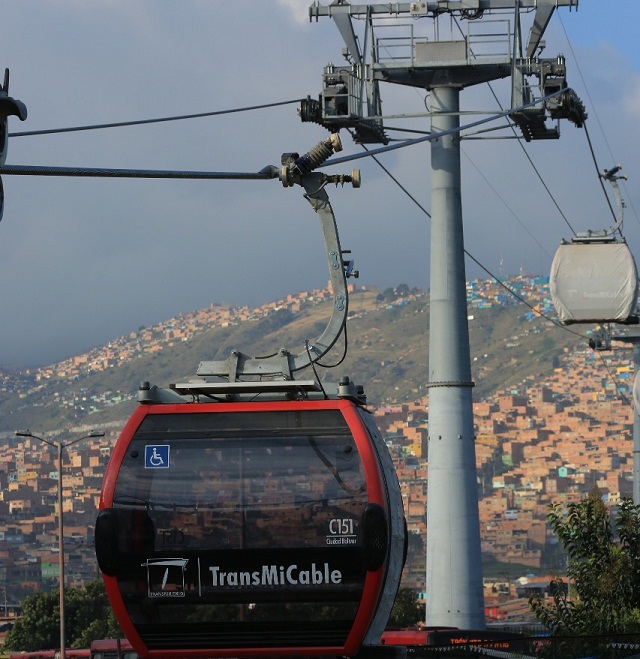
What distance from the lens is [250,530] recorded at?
1198 centimetres

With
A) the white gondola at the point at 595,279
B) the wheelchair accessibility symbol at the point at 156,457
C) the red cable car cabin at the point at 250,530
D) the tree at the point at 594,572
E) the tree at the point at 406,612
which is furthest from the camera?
the tree at the point at 406,612

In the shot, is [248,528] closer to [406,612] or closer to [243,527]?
[243,527]

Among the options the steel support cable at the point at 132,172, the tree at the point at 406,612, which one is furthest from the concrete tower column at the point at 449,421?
the tree at the point at 406,612

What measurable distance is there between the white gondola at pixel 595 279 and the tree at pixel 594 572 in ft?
15.6

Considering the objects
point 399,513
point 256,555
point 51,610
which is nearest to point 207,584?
point 256,555

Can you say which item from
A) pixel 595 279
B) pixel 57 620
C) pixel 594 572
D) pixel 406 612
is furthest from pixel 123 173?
pixel 57 620

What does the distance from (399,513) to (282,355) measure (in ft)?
5.09

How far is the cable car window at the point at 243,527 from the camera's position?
11930 mm

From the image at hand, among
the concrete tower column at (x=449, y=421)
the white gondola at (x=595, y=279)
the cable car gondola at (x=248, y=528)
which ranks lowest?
the cable car gondola at (x=248, y=528)

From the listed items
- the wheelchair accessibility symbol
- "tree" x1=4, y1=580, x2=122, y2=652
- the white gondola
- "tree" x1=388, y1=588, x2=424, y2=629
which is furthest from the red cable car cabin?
"tree" x1=4, y1=580, x2=122, y2=652

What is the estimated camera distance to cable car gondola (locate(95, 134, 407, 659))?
11922 mm

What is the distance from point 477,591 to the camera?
71.4ft

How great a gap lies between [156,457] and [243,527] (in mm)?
762

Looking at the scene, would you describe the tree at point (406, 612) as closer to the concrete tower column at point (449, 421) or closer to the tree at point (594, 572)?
the concrete tower column at point (449, 421)
